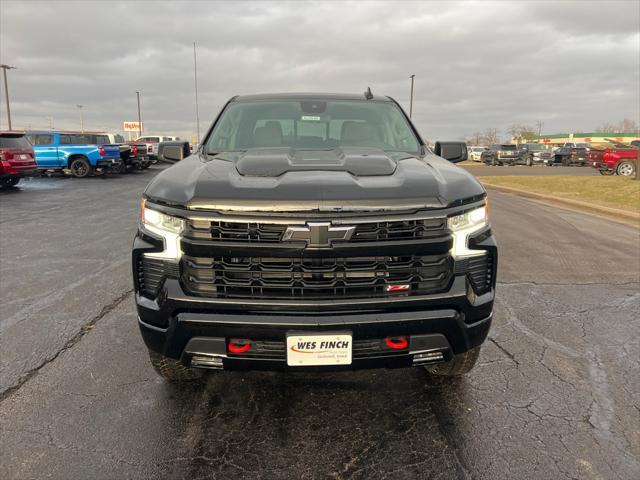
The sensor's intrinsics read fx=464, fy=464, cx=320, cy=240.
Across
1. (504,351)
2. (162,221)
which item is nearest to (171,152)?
(162,221)

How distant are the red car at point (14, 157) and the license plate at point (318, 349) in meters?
15.8

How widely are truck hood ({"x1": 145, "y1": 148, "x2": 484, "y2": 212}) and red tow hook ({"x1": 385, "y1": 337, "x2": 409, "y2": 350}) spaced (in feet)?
2.12

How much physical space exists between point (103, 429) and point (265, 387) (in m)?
0.96

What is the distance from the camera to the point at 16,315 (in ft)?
13.8

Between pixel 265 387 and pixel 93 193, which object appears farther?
pixel 93 193

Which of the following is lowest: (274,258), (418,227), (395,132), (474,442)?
(474,442)

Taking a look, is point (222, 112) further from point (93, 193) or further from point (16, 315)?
point (93, 193)

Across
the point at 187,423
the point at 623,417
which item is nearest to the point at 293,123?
the point at 187,423

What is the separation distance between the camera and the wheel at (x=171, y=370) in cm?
276

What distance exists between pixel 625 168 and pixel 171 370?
2361 cm

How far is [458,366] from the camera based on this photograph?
2.93 meters

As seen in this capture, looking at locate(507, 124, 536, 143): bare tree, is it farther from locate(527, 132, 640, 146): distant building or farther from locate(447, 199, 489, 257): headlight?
locate(447, 199, 489, 257): headlight

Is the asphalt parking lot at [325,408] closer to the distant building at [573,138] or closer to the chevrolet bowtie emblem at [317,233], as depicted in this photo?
the chevrolet bowtie emblem at [317,233]

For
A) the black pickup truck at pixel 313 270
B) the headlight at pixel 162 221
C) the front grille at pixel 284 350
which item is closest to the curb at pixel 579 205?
the black pickup truck at pixel 313 270
